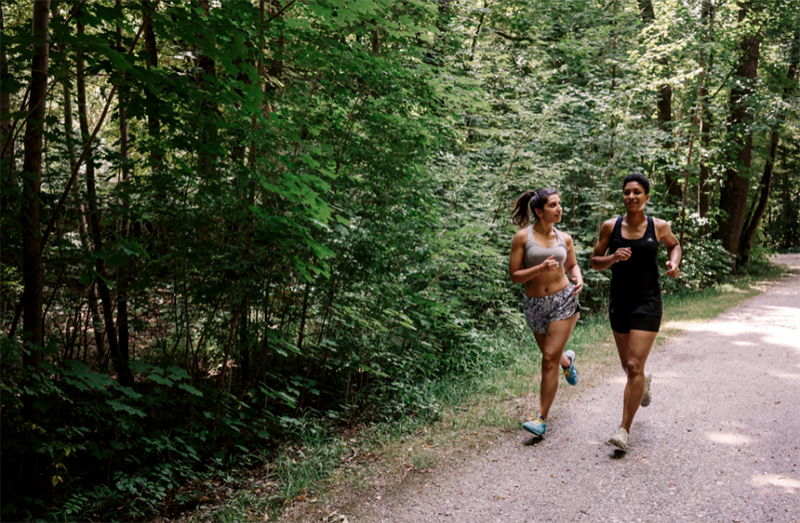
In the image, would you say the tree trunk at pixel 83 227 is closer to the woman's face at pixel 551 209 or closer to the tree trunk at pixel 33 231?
the tree trunk at pixel 33 231

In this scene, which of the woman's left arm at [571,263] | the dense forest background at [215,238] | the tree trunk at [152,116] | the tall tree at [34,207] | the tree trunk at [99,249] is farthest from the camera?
the woman's left arm at [571,263]

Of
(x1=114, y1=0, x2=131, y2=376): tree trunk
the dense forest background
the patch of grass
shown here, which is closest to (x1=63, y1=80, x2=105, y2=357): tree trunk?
the dense forest background

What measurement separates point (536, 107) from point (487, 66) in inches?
77.2

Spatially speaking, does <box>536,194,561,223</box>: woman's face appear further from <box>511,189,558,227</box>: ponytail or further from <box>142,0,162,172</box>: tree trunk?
<box>142,0,162,172</box>: tree trunk

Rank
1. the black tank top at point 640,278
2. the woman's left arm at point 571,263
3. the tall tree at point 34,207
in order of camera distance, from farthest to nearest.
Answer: the woman's left arm at point 571,263
the black tank top at point 640,278
the tall tree at point 34,207

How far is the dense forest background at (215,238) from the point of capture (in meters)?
3.67

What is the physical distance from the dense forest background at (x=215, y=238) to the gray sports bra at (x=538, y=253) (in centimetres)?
165

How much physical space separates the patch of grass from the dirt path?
0.92 ft

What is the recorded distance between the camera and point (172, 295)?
4.80 meters

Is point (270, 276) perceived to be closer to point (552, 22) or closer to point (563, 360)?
point (563, 360)

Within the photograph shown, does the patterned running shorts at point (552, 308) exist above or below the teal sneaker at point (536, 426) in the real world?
above

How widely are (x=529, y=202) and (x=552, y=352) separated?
1524 mm

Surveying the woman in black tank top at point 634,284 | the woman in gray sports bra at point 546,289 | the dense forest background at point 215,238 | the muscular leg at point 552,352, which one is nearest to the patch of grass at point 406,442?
the dense forest background at point 215,238

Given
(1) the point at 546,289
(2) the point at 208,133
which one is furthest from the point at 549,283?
(2) the point at 208,133
